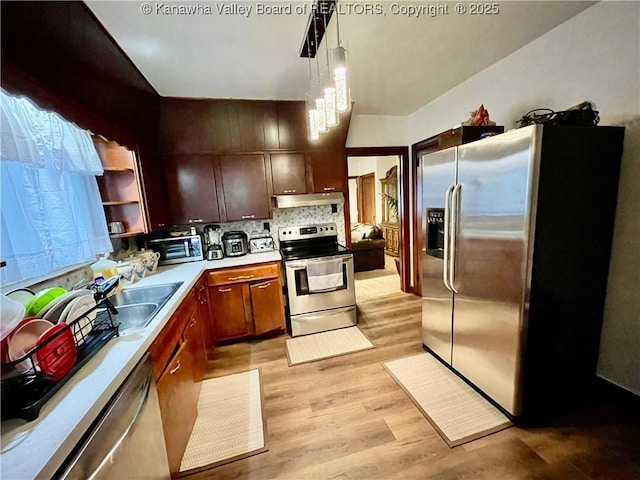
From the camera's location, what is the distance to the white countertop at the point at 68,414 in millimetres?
614

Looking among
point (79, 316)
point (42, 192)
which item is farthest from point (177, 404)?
point (42, 192)

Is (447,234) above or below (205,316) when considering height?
above

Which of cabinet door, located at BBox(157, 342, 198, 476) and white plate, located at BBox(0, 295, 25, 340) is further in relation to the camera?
cabinet door, located at BBox(157, 342, 198, 476)

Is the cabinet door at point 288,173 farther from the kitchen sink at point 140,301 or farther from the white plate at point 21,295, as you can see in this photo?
the white plate at point 21,295

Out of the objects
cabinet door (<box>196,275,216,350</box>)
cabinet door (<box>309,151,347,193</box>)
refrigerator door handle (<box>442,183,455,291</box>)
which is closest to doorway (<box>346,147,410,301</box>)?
cabinet door (<box>309,151,347,193</box>)

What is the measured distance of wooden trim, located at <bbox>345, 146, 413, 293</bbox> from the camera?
11.5ft

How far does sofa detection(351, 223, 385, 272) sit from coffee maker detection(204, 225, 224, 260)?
269 cm

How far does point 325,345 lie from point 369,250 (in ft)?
8.98

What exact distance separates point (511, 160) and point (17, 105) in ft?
7.93

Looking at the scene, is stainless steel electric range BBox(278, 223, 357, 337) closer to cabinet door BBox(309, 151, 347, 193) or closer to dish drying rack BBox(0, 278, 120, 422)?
cabinet door BBox(309, 151, 347, 193)

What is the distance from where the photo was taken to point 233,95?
8.79 ft

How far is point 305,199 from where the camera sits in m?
3.02

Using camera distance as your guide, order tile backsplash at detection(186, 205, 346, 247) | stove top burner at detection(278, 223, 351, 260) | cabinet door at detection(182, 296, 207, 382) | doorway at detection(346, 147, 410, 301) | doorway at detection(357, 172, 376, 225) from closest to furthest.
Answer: cabinet door at detection(182, 296, 207, 382), stove top burner at detection(278, 223, 351, 260), tile backsplash at detection(186, 205, 346, 247), doorway at detection(346, 147, 410, 301), doorway at detection(357, 172, 376, 225)

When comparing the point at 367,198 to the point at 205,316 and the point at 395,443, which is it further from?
the point at 395,443
